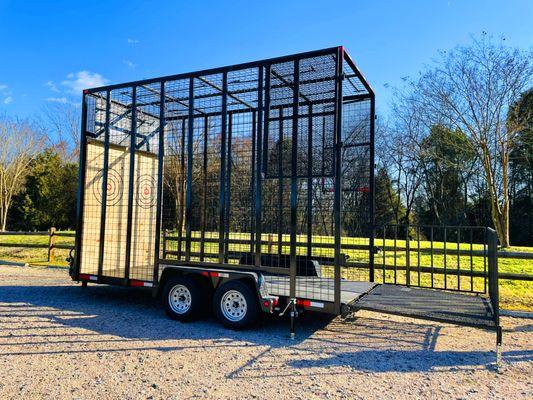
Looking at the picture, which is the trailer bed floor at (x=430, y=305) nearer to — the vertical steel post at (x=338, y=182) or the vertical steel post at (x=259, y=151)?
the vertical steel post at (x=338, y=182)

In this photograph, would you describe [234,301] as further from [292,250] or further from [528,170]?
[528,170]

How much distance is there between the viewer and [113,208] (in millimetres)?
7066

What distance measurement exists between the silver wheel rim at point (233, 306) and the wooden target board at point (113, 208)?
1.92 meters

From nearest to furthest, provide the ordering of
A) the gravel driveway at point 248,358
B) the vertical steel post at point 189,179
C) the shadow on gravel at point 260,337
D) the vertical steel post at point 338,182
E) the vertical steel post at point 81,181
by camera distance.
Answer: the gravel driveway at point 248,358 → the shadow on gravel at point 260,337 → the vertical steel post at point 338,182 → the vertical steel post at point 189,179 → the vertical steel post at point 81,181

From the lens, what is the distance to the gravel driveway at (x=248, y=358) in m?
3.46

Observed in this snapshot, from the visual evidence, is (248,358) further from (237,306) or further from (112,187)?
(112,187)

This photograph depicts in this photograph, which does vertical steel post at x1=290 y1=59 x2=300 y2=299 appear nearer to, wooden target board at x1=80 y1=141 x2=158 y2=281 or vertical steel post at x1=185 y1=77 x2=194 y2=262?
vertical steel post at x1=185 y1=77 x2=194 y2=262

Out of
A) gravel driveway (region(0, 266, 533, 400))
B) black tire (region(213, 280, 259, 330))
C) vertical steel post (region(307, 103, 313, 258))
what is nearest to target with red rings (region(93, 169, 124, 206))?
gravel driveway (region(0, 266, 533, 400))

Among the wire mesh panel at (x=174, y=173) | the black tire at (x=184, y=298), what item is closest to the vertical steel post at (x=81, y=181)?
the wire mesh panel at (x=174, y=173)

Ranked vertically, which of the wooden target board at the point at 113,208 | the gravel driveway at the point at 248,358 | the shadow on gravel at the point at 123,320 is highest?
the wooden target board at the point at 113,208

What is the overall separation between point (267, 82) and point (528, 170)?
97.4 ft

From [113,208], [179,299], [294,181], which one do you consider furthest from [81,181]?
[294,181]

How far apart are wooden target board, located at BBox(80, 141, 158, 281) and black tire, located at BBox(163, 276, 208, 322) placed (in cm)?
111

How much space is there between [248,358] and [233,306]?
46.6 inches
